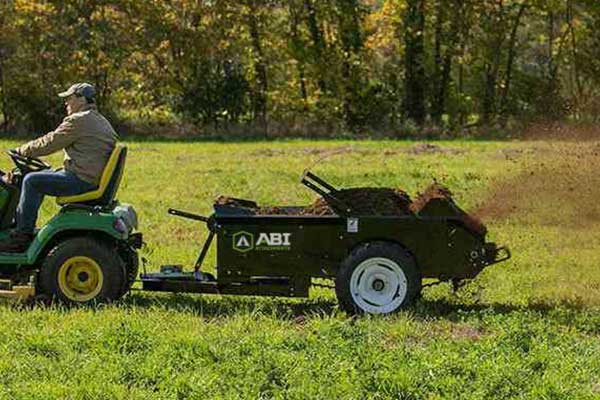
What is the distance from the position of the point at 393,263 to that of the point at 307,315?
0.85 m

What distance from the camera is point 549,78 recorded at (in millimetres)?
35531

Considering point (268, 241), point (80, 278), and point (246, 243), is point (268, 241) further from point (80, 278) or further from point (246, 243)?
point (80, 278)

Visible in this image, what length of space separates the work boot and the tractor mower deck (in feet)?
4.82

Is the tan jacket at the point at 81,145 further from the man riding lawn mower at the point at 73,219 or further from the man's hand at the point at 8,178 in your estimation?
the man's hand at the point at 8,178

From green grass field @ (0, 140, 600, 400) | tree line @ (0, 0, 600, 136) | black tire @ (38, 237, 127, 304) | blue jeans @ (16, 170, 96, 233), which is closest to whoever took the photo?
green grass field @ (0, 140, 600, 400)

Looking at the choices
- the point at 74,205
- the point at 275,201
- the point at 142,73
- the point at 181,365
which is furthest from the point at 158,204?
the point at 142,73

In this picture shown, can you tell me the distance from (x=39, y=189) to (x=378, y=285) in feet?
10.0

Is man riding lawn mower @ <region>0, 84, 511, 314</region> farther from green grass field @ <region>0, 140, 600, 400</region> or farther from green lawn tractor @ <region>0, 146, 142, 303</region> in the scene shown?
green grass field @ <region>0, 140, 600, 400</region>

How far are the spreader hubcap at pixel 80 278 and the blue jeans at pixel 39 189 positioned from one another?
0.53 metres

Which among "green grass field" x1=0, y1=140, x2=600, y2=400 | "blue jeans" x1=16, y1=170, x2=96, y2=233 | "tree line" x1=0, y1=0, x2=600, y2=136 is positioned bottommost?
"green grass field" x1=0, y1=140, x2=600, y2=400

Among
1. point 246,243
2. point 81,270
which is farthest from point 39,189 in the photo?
point 246,243

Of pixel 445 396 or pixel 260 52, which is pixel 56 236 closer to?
pixel 445 396

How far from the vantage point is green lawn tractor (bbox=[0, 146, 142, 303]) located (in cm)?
827

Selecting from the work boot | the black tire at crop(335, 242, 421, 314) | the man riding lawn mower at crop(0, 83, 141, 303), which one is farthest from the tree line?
the black tire at crop(335, 242, 421, 314)
